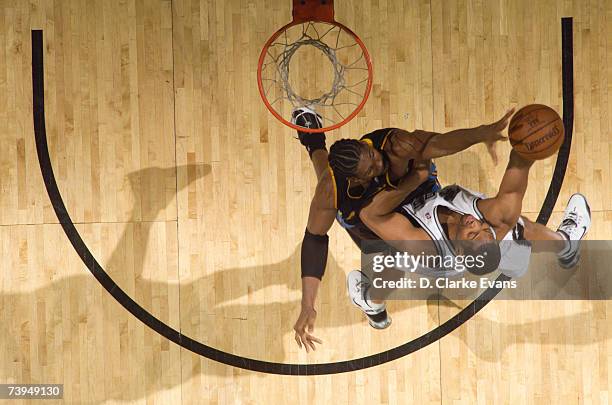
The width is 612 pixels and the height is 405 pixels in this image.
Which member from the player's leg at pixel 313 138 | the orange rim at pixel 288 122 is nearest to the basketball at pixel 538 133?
the orange rim at pixel 288 122

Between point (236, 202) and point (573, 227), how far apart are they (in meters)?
2.60

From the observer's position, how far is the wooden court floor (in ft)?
18.5

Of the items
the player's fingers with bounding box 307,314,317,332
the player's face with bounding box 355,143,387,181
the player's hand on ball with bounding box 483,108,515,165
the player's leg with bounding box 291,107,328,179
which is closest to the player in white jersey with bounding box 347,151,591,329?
the player's hand on ball with bounding box 483,108,515,165

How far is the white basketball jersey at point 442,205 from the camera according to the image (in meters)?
5.52

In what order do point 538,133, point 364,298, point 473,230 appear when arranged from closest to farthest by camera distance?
point 538,133 → point 473,230 → point 364,298

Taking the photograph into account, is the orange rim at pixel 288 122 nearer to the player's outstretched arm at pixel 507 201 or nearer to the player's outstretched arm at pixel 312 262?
the player's outstretched arm at pixel 312 262

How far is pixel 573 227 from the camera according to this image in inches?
220

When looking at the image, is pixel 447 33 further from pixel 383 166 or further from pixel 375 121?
pixel 383 166

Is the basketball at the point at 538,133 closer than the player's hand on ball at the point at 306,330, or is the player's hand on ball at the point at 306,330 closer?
the basketball at the point at 538,133

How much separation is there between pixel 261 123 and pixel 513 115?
1.93 metres

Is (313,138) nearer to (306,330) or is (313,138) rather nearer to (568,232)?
(306,330)

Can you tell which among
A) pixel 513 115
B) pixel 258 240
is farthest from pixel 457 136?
pixel 258 240

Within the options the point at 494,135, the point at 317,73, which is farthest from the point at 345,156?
the point at 494,135

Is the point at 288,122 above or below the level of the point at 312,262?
above
